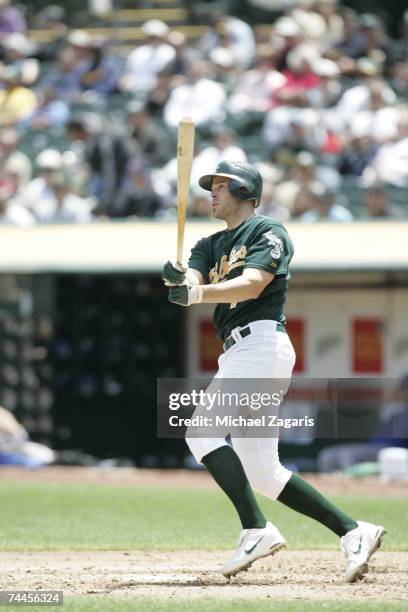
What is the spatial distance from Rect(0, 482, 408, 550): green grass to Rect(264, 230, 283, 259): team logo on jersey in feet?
7.27

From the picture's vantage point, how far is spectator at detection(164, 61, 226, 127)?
1422cm

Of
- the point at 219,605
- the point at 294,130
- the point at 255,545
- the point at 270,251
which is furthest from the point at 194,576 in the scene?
the point at 294,130

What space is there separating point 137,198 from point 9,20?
482 centimetres

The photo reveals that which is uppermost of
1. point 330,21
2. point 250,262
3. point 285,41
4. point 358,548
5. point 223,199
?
point 223,199

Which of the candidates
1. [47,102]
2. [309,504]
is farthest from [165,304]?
[309,504]

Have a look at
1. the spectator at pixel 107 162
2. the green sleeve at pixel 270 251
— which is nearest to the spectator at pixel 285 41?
the spectator at pixel 107 162

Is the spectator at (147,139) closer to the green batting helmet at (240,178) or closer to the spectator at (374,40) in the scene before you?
the spectator at (374,40)

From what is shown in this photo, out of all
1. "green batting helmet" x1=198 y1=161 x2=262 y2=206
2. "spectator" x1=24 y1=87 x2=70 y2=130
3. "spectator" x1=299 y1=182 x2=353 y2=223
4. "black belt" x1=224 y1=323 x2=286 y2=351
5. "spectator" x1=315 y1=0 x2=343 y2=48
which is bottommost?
"spectator" x1=299 y1=182 x2=353 y2=223

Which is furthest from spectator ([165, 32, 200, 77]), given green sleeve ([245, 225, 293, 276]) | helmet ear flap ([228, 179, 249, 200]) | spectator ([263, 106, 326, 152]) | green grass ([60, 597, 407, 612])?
green grass ([60, 597, 407, 612])

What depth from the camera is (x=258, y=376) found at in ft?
18.4

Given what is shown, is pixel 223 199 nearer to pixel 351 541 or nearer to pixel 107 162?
pixel 351 541

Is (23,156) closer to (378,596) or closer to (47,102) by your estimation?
(47,102)

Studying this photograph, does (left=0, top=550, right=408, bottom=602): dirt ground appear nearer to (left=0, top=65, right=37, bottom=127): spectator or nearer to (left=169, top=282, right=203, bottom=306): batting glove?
(left=169, top=282, right=203, bottom=306): batting glove

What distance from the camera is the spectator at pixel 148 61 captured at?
15.1 meters
